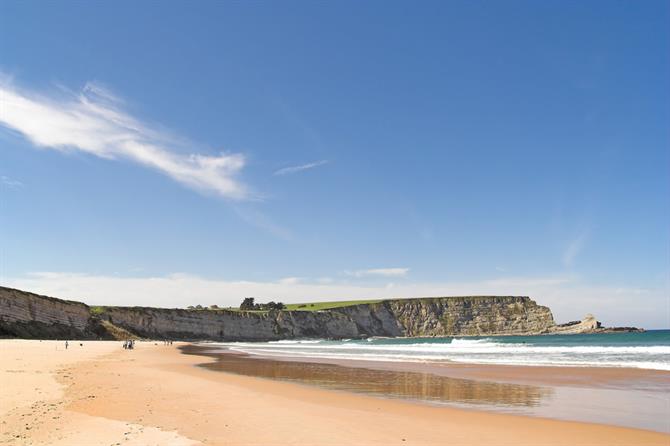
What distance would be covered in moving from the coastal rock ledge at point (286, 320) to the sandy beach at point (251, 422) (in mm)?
55040

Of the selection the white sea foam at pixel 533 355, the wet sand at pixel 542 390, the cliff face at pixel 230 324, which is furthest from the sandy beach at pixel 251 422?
the cliff face at pixel 230 324

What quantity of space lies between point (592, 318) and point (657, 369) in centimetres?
14476

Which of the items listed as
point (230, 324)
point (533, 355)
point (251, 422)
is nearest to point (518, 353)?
point (533, 355)

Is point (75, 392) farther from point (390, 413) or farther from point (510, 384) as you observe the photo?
point (510, 384)

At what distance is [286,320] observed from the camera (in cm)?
13188

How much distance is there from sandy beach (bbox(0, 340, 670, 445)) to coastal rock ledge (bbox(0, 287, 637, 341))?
5504 cm

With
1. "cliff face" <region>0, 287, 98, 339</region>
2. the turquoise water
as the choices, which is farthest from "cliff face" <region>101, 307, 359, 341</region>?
the turquoise water

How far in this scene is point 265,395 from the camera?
1471 centimetres

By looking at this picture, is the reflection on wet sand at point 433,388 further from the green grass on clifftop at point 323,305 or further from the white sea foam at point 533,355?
the green grass on clifftop at point 323,305

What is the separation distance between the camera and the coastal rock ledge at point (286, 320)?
6500 centimetres

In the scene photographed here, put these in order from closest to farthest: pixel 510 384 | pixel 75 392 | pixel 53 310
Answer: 1. pixel 75 392
2. pixel 510 384
3. pixel 53 310

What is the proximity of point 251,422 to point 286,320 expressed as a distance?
124962mm

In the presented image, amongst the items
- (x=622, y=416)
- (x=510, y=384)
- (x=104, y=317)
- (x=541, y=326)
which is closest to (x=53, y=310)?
(x=104, y=317)

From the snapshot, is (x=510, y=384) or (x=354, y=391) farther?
(x=510, y=384)
